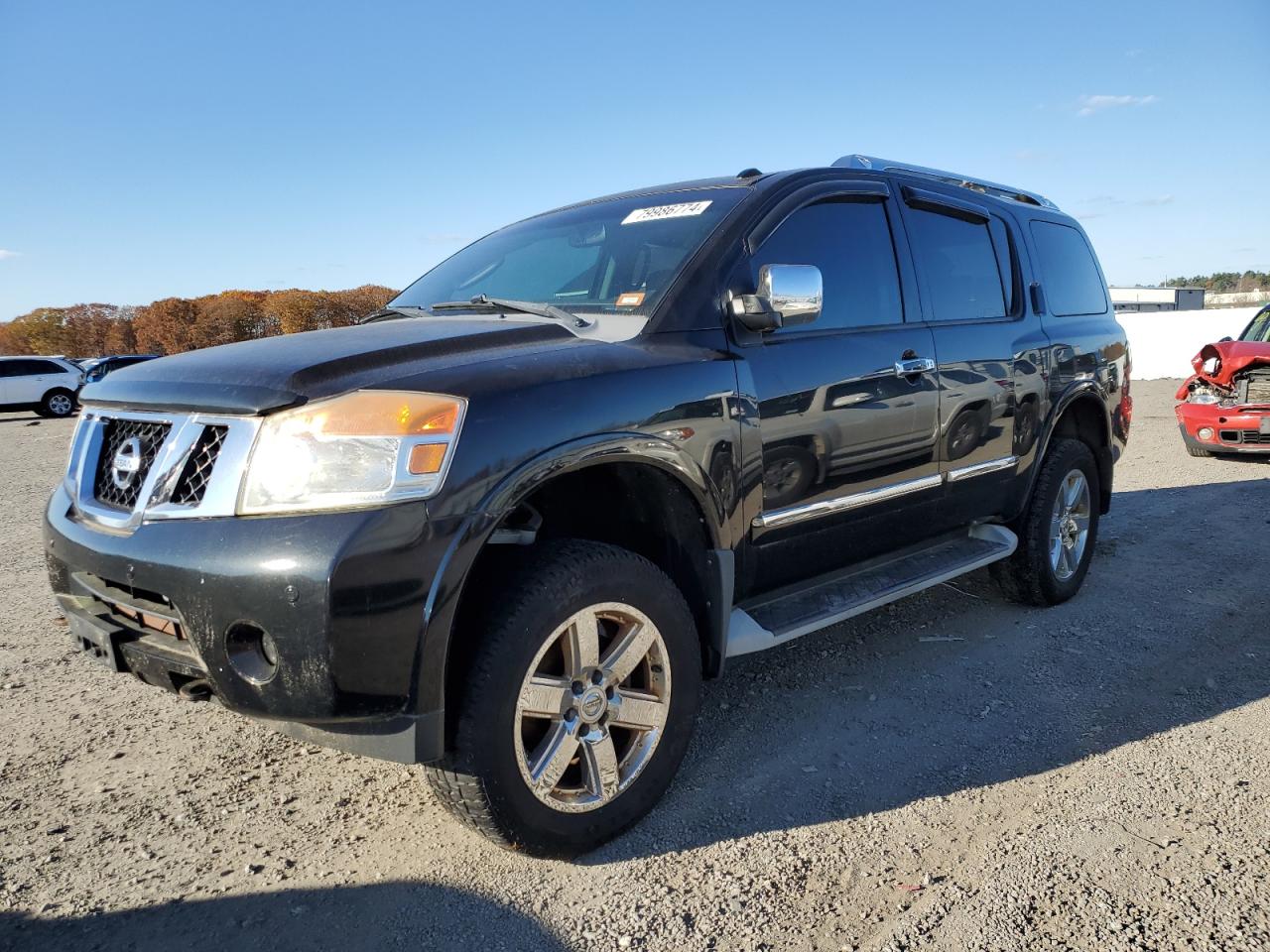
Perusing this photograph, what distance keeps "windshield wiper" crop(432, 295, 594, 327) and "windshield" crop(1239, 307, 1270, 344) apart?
9.33 m

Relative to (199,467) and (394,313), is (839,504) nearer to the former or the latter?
(394,313)

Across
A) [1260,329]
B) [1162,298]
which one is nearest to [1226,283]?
[1162,298]

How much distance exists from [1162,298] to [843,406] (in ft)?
265

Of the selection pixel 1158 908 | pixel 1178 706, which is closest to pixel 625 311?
pixel 1158 908

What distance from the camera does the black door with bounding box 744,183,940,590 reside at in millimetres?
2977

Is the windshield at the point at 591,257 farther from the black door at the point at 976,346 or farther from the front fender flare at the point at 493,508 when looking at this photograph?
the black door at the point at 976,346

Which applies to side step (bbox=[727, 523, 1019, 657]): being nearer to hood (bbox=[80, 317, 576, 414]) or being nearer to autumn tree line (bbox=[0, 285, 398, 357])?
hood (bbox=[80, 317, 576, 414])

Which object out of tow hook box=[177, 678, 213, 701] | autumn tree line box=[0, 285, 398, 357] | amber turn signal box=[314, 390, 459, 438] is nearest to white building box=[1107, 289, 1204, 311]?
autumn tree line box=[0, 285, 398, 357]

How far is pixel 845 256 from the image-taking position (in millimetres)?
3436

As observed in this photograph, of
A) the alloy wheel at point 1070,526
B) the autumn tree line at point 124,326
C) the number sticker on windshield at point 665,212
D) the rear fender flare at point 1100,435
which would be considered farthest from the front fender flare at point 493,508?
the autumn tree line at point 124,326

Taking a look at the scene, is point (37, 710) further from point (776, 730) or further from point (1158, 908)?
point (1158, 908)

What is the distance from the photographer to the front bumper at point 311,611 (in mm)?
1970

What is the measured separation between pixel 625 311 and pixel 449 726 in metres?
1.40

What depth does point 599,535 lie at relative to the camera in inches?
112
